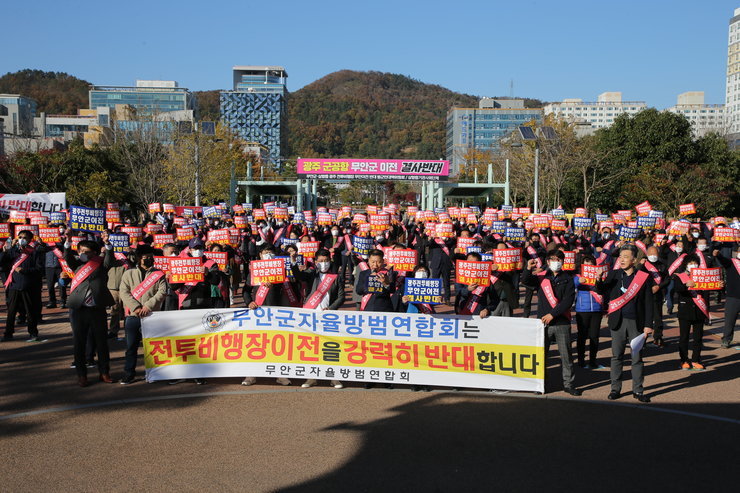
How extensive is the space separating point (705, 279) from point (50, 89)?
18152 centimetres

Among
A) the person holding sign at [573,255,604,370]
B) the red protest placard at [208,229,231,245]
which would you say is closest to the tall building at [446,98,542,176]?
the red protest placard at [208,229,231,245]

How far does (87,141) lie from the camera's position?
99250 mm

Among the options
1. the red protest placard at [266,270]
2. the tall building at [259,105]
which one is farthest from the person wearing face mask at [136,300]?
the tall building at [259,105]

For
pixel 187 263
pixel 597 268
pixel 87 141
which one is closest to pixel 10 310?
pixel 187 263

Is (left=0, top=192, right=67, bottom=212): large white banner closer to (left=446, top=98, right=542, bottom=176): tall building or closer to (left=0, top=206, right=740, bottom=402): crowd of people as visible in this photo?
(left=0, top=206, right=740, bottom=402): crowd of people

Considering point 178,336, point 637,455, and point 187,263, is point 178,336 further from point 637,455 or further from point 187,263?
point 637,455

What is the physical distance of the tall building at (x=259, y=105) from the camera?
178000mm

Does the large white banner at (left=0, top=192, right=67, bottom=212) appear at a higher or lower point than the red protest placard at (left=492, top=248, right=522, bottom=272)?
higher

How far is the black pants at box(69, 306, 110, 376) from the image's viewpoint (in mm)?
8406

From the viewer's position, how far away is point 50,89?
164750 millimetres

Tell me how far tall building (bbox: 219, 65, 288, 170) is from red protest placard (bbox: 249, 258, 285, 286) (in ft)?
545

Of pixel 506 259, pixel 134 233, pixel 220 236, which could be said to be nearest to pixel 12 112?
pixel 134 233

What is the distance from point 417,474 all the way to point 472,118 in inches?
6625

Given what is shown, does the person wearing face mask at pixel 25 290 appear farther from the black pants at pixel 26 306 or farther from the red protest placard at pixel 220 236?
the red protest placard at pixel 220 236
